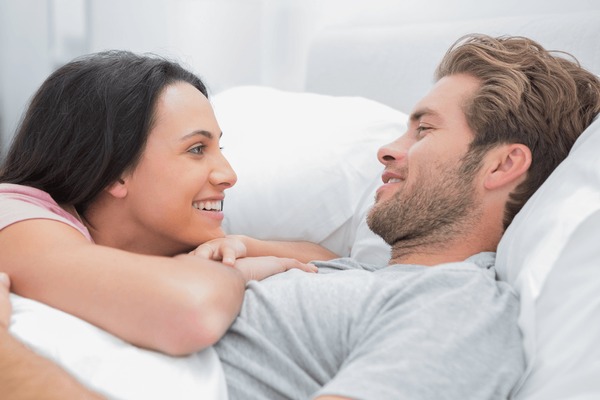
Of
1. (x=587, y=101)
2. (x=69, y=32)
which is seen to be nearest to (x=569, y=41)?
(x=587, y=101)

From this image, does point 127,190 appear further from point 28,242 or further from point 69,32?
point 69,32

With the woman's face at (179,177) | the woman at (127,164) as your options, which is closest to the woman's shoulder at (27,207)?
the woman at (127,164)

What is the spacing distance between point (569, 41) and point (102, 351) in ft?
3.98

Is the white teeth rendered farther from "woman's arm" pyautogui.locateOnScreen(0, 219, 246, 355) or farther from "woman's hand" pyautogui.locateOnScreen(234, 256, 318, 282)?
"woman's arm" pyautogui.locateOnScreen(0, 219, 246, 355)

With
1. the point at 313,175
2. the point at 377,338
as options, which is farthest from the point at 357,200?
the point at 377,338

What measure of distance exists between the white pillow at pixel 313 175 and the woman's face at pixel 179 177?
1.10 ft

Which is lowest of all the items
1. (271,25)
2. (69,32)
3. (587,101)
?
(69,32)

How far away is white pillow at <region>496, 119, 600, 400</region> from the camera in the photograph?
0.80 meters

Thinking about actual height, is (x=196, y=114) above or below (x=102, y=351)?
above

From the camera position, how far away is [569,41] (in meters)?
1.56

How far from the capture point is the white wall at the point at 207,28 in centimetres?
218

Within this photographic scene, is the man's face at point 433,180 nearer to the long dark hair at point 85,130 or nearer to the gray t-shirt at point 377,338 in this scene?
the gray t-shirt at point 377,338

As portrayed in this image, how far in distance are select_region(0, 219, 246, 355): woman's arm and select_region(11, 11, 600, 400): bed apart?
1.0 inches

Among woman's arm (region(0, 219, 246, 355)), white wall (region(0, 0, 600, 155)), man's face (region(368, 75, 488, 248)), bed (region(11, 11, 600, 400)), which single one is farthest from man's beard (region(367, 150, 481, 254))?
white wall (region(0, 0, 600, 155))
